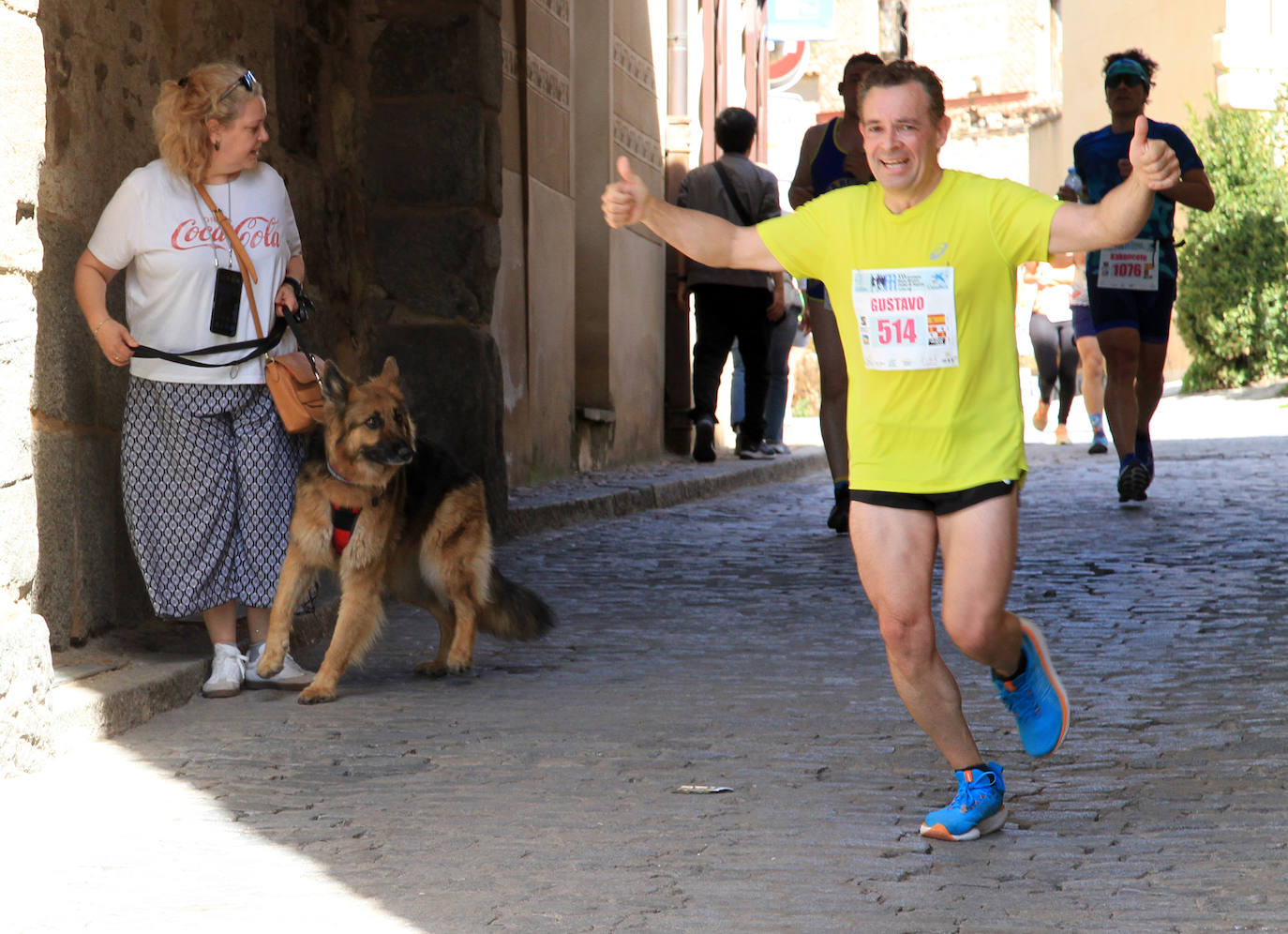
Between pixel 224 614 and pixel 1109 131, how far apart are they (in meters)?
5.76

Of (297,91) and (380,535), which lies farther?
(297,91)

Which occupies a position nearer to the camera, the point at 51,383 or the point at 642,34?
the point at 51,383

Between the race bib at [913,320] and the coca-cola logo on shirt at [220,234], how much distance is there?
2456mm

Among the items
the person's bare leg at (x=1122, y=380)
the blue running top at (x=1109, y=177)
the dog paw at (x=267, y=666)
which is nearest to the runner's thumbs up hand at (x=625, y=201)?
the dog paw at (x=267, y=666)

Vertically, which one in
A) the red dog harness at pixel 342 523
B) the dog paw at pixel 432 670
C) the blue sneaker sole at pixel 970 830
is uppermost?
the red dog harness at pixel 342 523

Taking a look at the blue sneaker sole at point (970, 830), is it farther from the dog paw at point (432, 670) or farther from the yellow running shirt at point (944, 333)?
the dog paw at point (432, 670)

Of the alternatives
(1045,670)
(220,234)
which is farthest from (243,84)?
(1045,670)

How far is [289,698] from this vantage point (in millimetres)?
5410

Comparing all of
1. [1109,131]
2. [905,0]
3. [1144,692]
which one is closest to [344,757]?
[1144,692]

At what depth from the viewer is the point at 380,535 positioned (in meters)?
5.42

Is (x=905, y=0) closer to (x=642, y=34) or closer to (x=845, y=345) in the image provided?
(x=642, y=34)

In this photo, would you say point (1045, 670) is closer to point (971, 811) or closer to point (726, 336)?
point (971, 811)

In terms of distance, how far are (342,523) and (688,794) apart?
1.76 m

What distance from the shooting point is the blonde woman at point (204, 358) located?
5.23 m
